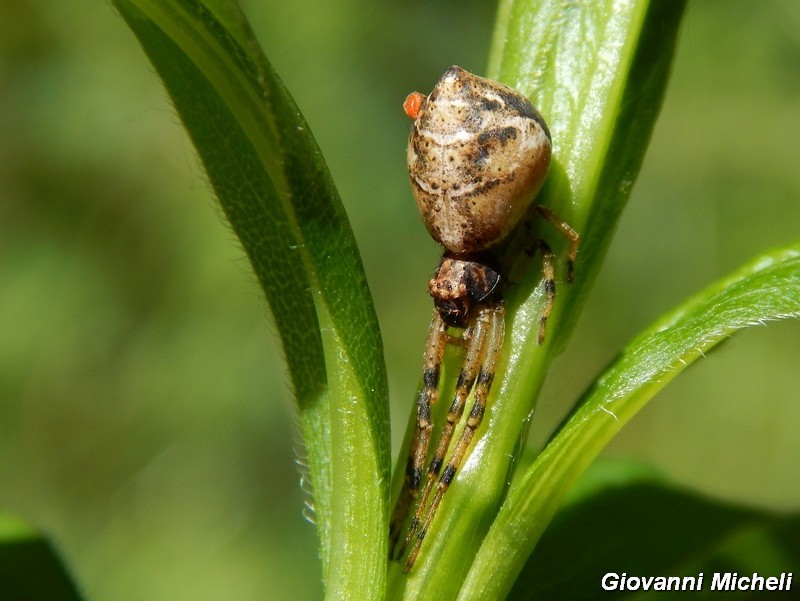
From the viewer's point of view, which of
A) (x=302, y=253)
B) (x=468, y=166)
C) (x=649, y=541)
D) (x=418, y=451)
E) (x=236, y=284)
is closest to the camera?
(x=302, y=253)

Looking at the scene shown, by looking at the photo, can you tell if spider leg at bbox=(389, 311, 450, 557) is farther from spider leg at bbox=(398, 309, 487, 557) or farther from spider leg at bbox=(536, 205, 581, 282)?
spider leg at bbox=(536, 205, 581, 282)

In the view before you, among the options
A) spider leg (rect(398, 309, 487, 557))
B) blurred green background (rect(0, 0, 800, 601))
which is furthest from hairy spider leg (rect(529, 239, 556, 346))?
blurred green background (rect(0, 0, 800, 601))

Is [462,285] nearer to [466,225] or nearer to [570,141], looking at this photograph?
[466,225]

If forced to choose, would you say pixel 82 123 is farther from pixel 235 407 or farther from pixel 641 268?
pixel 641 268

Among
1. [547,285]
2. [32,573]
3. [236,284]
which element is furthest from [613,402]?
[236,284]

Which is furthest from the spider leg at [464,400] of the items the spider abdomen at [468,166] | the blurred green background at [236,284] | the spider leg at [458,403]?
the blurred green background at [236,284]
